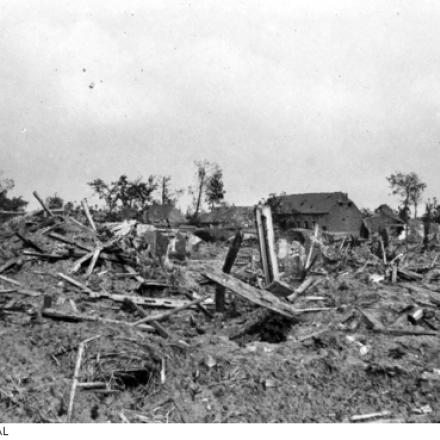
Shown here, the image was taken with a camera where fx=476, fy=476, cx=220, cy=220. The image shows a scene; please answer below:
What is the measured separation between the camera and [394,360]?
5.54m

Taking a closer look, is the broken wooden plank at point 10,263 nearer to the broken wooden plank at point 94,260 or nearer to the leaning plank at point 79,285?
the leaning plank at point 79,285

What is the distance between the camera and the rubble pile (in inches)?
179

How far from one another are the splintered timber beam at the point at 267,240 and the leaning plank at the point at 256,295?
66cm

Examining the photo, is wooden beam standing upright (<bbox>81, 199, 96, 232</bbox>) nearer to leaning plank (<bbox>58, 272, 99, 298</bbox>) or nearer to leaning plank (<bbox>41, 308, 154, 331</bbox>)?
leaning plank (<bbox>58, 272, 99, 298</bbox>)

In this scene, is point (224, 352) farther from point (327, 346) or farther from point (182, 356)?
point (327, 346)

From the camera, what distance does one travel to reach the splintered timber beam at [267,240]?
7375 mm

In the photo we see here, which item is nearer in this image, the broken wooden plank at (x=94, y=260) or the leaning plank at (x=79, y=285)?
the leaning plank at (x=79, y=285)

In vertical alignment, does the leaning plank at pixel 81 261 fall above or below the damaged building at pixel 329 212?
below

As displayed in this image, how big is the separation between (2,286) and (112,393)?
17.2 feet

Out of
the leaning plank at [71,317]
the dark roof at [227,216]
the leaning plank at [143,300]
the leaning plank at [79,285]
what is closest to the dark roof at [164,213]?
the dark roof at [227,216]

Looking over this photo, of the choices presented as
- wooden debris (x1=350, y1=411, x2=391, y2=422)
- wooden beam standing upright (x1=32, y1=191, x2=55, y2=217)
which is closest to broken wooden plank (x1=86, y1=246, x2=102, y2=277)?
wooden beam standing upright (x1=32, y1=191, x2=55, y2=217)

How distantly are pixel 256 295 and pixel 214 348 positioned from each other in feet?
3.88
